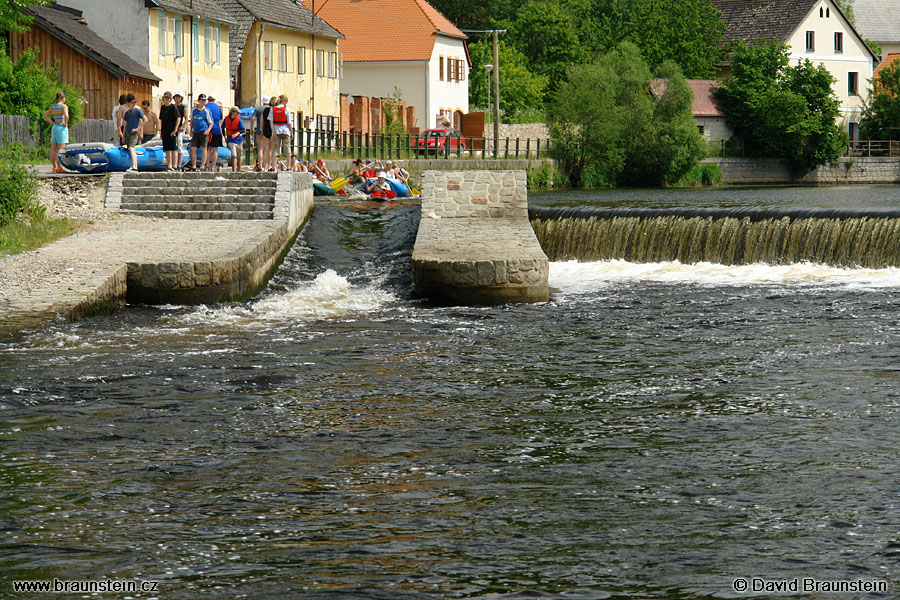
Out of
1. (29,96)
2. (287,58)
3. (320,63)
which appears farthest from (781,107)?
(29,96)

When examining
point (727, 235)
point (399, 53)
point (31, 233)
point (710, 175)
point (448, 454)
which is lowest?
point (448, 454)

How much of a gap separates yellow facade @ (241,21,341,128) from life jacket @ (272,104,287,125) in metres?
22.7

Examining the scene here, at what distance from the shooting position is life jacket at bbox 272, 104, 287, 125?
24.6 metres

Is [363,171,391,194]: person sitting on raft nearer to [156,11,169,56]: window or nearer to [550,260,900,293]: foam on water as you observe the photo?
[550,260,900,293]: foam on water

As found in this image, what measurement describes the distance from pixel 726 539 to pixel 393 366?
5.21 meters

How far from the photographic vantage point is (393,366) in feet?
35.4

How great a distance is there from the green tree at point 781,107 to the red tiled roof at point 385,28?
15.9 m

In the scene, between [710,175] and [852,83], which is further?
[852,83]

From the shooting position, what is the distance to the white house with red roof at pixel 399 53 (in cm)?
6369

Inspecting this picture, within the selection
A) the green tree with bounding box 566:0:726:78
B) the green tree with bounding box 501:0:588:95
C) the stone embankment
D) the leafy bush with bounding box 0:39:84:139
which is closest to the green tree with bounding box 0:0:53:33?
the leafy bush with bounding box 0:39:84:139

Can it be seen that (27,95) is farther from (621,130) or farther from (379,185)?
(621,130)

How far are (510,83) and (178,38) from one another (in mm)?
31040

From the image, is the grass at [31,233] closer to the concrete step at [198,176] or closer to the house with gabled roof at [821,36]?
the concrete step at [198,176]

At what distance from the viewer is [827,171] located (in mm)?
63125
